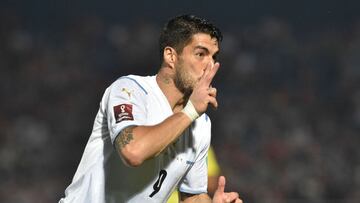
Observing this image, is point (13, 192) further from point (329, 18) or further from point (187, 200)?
point (329, 18)

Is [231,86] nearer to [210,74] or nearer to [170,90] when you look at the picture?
[170,90]

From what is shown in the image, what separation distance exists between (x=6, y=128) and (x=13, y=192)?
3.53 ft

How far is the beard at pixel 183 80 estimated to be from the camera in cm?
359

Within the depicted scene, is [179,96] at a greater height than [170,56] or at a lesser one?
lesser

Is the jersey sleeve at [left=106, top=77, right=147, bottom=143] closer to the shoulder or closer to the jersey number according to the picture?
the shoulder

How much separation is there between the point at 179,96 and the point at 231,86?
609cm

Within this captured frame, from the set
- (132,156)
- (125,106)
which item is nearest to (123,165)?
(125,106)

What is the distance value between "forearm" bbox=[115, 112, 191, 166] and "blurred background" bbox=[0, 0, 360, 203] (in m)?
4.52

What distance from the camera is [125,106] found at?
332cm

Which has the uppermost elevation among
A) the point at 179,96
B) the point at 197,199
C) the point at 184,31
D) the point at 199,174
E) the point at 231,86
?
the point at 231,86

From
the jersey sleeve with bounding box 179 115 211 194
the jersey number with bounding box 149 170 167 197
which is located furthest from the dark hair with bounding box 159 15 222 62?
the jersey number with bounding box 149 170 167 197

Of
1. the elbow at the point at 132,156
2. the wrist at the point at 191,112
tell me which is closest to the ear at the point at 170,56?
the wrist at the point at 191,112

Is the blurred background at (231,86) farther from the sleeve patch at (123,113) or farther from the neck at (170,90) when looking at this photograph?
the sleeve patch at (123,113)

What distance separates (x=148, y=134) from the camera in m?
3.10
